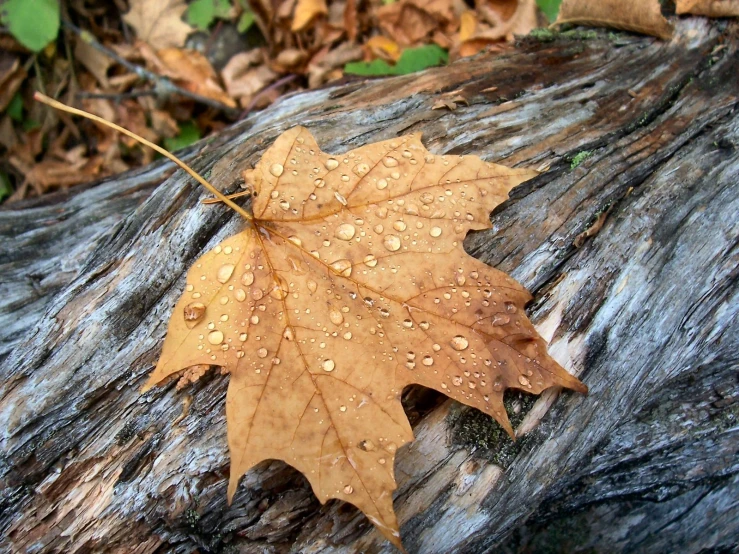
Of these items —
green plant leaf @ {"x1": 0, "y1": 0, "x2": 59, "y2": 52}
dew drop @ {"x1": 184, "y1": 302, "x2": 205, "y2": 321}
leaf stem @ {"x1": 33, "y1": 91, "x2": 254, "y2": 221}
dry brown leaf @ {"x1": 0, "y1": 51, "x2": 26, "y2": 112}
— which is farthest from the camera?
dry brown leaf @ {"x1": 0, "y1": 51, "x2": 26, "y2": 112}

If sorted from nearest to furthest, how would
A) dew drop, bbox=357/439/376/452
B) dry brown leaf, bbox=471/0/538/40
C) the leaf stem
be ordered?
1. dew drop, bbox=357/439/376/452
2. the leaf stem
3. dry brown leaf, bbox=471/0/538/40

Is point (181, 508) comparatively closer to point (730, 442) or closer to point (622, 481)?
point (622, 481)

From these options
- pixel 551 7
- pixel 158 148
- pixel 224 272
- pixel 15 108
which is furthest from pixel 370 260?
pixel 15 108

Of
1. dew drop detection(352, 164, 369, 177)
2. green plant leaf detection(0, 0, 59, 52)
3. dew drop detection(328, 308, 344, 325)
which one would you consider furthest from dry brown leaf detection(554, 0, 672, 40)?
green plant leaf detection(0, 0, 59, 52)

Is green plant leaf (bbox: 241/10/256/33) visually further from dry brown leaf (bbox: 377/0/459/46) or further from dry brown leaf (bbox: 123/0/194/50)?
dry brown leaf (bbox: 377/0/459/46)

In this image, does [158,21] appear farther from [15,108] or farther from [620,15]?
[620,15]

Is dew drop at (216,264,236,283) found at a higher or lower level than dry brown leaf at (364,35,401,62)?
lower

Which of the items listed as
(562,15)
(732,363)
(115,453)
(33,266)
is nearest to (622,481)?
(732,363)

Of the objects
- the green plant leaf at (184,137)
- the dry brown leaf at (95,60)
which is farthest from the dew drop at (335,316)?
the dry brown leaf at (95,60)
